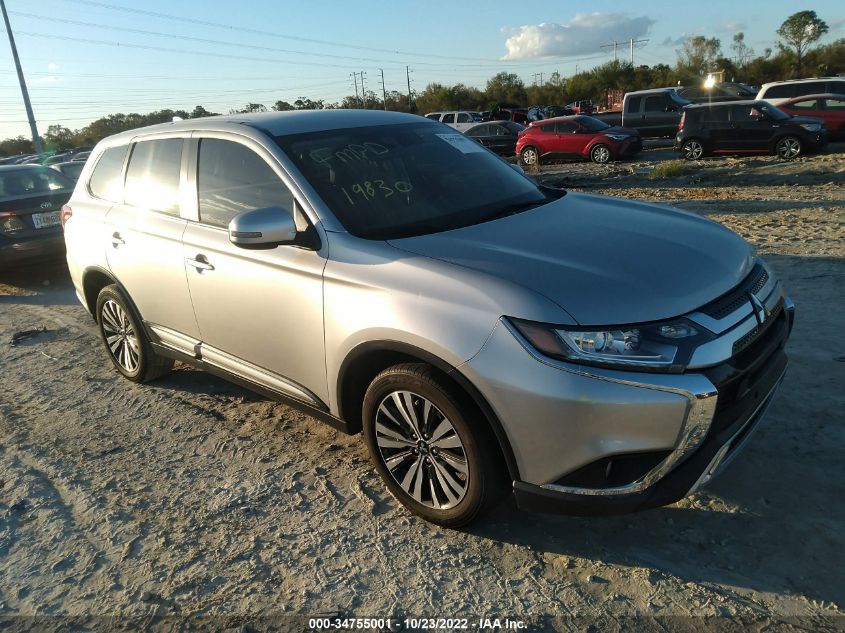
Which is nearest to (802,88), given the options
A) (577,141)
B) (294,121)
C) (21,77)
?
(577,141)

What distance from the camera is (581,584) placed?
2.63 meters

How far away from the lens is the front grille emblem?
108 inches

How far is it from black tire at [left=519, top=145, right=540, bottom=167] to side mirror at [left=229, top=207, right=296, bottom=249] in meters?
→ 17.7

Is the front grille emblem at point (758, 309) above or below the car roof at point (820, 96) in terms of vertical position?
below

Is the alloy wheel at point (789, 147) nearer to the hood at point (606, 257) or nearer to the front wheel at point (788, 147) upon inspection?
the front wheel at point (788, 147)

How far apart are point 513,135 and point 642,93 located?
441cm

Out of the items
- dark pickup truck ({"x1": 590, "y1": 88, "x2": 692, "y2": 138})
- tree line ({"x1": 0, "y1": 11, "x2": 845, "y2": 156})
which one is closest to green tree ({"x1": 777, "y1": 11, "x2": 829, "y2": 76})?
tree line ({"x1": 0, "y1": 11, "x2": 845, "y2": 156})

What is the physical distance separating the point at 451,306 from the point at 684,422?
97cm

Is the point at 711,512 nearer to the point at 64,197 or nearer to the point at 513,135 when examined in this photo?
the point at 64,197

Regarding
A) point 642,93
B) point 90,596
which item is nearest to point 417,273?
point 90,596

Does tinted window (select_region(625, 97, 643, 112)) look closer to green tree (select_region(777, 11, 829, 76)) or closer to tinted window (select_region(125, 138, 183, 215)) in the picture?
tinted window (select_region(125, 138, 183, 215))

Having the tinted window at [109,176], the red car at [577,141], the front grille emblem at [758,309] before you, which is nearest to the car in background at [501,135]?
the red car at [577,141]

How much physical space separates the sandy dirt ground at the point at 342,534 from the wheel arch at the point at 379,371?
18.6 inches

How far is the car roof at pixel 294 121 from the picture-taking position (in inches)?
145
